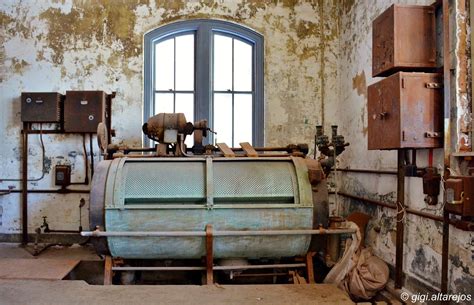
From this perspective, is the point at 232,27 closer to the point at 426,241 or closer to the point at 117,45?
the point at 117,45

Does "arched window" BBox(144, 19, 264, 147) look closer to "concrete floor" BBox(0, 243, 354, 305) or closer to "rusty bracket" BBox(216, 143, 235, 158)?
"rusty bracket" BBox(216, 143, 235, 158)

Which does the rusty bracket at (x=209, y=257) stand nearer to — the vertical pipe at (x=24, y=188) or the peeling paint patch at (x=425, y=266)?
the peeling paint patch at (x=425, y=266)

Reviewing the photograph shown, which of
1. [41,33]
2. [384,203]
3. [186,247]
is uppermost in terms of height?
[41,33]

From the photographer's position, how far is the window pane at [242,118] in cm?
441

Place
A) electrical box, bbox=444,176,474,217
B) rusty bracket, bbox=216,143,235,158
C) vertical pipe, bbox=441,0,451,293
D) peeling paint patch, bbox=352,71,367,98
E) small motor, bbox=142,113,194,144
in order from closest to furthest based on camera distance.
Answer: electrical box, bbox=444,176,474,217 < vertical pipe, bbox=441,0,451,293 < rusty bracket, bbox=216,143,235,158 < small motor, bbox=142,113,194,144 < peeling paint patch, bbox=352,71,367,98

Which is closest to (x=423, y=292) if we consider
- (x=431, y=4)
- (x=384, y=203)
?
(x=384, y=203)

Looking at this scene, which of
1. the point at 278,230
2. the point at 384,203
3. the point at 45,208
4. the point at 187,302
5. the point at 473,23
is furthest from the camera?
the point at 45,208

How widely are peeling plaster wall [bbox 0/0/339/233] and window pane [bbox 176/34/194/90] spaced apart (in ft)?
0.89

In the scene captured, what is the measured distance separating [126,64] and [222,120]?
124 centimetres

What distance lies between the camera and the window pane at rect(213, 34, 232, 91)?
440 centimetres

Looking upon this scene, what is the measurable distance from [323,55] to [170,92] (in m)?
1.80

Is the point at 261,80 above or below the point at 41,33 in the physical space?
below

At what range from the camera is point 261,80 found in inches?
170

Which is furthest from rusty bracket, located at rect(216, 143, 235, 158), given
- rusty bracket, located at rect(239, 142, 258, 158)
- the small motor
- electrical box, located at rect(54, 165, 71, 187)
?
electrical box, located at rect(54, 165, 71, 187)
